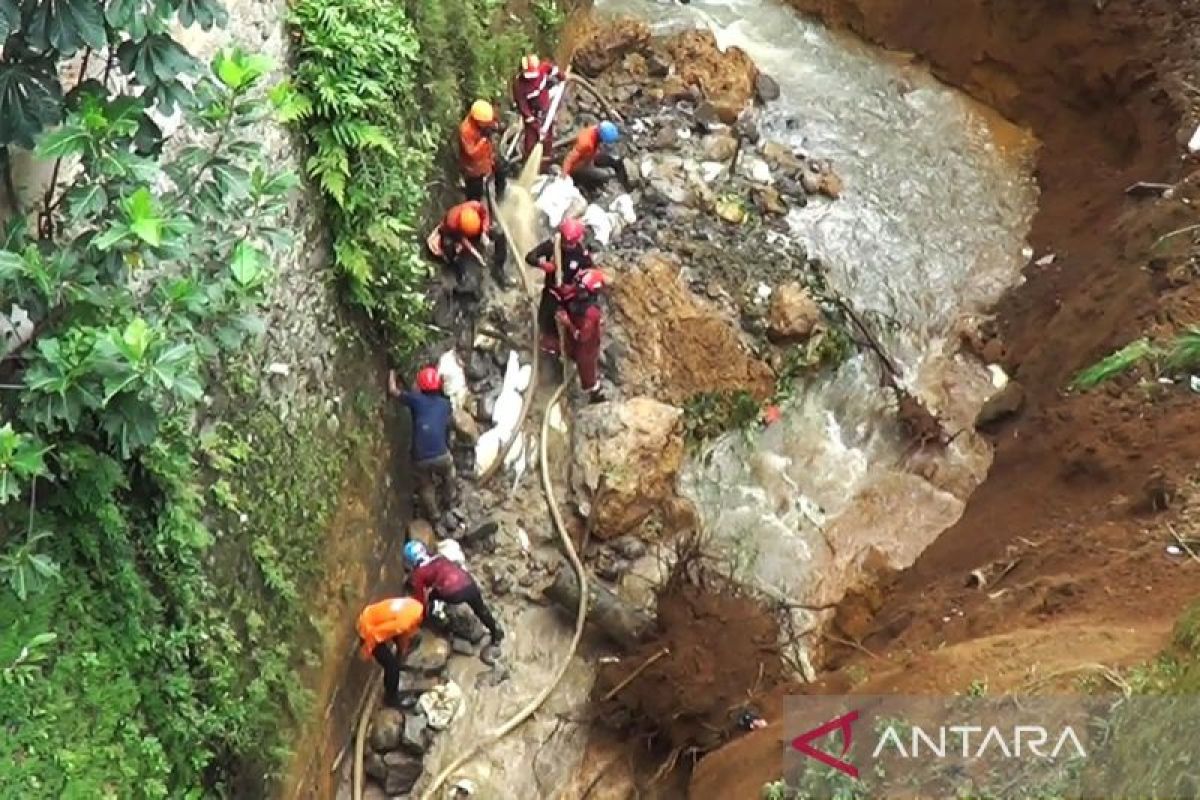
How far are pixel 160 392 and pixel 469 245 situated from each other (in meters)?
4.19

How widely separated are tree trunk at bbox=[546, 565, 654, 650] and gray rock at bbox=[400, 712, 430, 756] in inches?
61.4

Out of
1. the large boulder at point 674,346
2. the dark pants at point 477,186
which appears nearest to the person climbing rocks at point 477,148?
the dark pants at point 477,186

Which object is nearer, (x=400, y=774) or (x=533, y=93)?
(x=400, y=774)

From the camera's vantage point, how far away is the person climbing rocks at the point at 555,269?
10.5m

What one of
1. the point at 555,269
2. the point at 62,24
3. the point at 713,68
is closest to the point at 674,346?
the point at 555,269

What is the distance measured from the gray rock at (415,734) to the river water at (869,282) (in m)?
3.03

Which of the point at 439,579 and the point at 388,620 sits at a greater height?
the point at 388,620

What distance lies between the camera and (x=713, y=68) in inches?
546

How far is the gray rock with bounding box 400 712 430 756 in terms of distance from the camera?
862 cm

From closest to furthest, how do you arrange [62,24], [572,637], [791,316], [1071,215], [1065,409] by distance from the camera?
[62,24]
[572,637]
[1065,409]
[791,316]
[1071,215]

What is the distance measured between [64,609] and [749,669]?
4960 millimetres

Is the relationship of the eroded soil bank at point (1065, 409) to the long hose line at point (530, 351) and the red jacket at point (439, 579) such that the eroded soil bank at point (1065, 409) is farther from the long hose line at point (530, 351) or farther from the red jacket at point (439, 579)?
the long hose line at point (530, 351)

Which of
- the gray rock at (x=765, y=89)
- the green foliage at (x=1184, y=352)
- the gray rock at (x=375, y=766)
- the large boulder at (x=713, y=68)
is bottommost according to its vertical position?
the gray rock at (x=375, y=766)

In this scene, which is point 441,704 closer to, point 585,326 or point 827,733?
point 827,733
